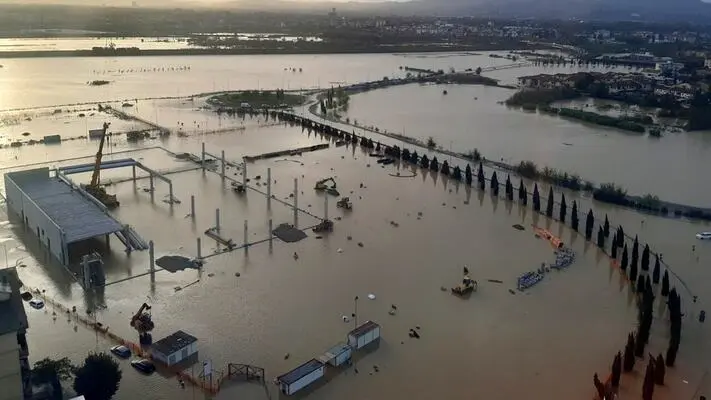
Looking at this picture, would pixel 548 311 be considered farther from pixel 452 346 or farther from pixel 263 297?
pixel 263 297

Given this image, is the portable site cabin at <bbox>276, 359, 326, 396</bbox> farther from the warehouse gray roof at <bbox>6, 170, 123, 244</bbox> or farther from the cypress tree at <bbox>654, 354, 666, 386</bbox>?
the warehouse gray roof at <bbox>6, 170, 123, 244</bbox>

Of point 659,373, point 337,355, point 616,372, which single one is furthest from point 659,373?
point 337,355

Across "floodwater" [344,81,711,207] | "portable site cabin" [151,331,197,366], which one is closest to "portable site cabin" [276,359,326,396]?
"portable site cabin" [151,331,197,366]

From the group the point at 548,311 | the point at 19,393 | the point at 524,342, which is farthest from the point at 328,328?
the point at 19,393

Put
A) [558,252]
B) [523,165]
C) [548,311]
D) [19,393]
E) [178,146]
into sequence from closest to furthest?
1. [19,393]
2. [548,311]
3. [558,252]
4. [523,165]
5. [178,146]

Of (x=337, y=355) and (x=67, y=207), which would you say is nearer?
(x=337, y=355)

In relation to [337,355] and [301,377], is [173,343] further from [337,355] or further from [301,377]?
[337,355]
